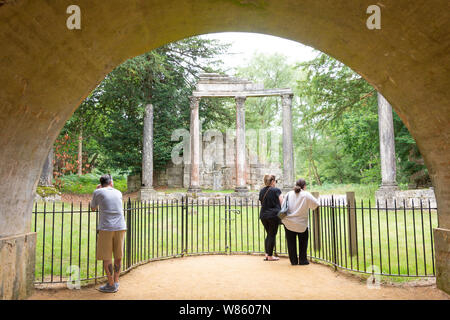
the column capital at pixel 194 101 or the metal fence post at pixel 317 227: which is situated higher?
the column capital at pixel 194 101

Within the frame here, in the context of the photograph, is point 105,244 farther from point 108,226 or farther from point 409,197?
point 409,197

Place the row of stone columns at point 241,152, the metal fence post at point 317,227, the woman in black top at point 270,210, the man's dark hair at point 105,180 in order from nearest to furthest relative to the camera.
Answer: the man's dark hair at point 105,180 → the woman in black top at point 270,210 → the metal fence post at point 317,227 → the row of stone columns at point 241,152

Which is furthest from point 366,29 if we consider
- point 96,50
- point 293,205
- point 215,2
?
point 293,205

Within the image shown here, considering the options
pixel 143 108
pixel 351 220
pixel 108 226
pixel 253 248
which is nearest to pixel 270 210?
pixel 253 248

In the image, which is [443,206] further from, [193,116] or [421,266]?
[193,116]

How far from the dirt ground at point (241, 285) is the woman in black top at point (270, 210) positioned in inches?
18.7

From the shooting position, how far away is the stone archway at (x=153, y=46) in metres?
3.44

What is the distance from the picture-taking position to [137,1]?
3797 millimetres

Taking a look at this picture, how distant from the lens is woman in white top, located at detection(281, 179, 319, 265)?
6.86 meters

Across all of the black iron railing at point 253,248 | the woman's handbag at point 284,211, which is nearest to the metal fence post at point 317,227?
the black iron railing at point 253,248

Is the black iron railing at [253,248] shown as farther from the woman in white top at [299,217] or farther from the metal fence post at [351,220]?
the woman in white top at [299,217]

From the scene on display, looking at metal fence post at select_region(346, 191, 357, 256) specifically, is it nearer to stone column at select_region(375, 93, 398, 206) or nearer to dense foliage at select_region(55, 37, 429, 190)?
stone column at select_region(375, 93, 398, 206)

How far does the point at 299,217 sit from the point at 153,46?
4.54 m

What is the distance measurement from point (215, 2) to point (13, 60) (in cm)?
254
